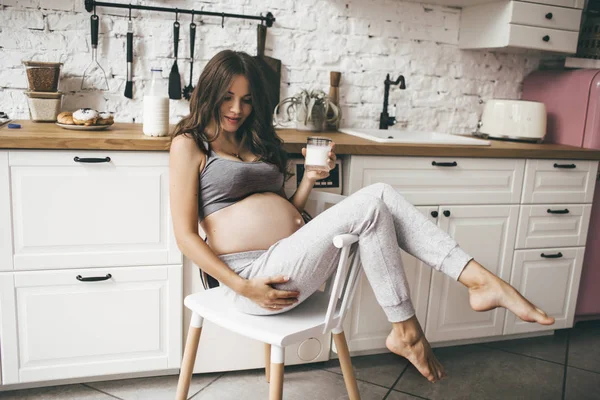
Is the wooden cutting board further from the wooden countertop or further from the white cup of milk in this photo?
the white cup of milk

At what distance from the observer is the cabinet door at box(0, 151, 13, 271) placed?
173 cm

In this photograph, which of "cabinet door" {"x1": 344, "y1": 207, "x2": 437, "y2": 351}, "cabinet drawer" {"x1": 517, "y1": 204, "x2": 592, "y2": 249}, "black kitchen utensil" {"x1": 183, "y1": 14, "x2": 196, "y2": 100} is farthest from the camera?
"cabinet drawer" {"x1": 517, "y1": 204, "x2": 592, "y2": 249}

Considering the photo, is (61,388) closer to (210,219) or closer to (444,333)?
(210,219)

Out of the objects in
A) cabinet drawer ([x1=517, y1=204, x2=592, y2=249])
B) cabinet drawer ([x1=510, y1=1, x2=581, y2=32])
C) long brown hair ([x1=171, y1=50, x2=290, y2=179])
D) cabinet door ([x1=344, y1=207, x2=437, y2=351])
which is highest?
cabinet drawer ([x1=510, y1=1, x2=581, y2=32])

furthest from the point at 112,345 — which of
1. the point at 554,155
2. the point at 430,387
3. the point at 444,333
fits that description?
the point at 554,155

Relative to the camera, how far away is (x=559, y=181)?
2.48 m

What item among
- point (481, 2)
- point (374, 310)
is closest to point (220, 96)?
point (374, 310)

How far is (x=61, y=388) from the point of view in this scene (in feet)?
6.68

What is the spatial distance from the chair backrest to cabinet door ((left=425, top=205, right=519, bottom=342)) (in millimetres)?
625

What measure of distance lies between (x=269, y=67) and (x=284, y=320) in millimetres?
1342

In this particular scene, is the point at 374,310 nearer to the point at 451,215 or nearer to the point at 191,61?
the point at 451,215

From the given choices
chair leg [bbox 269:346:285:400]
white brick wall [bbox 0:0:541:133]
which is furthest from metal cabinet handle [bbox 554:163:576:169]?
chair leg [bbox 269:346:285:400]

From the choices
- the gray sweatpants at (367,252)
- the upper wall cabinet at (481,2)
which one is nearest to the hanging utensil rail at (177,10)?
the upper wall cabinet at (481,2)

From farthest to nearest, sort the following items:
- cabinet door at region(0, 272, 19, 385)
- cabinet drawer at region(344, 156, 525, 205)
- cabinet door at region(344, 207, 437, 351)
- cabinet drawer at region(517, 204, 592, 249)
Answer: cabinet drawer at region(517, 204, 592, 249) < cabinet door at region(344, 207, 437, 351) < cabinet drawer at region(344, 156, 525, 205) < cabinet door at region(0, 272, 19, 385)
